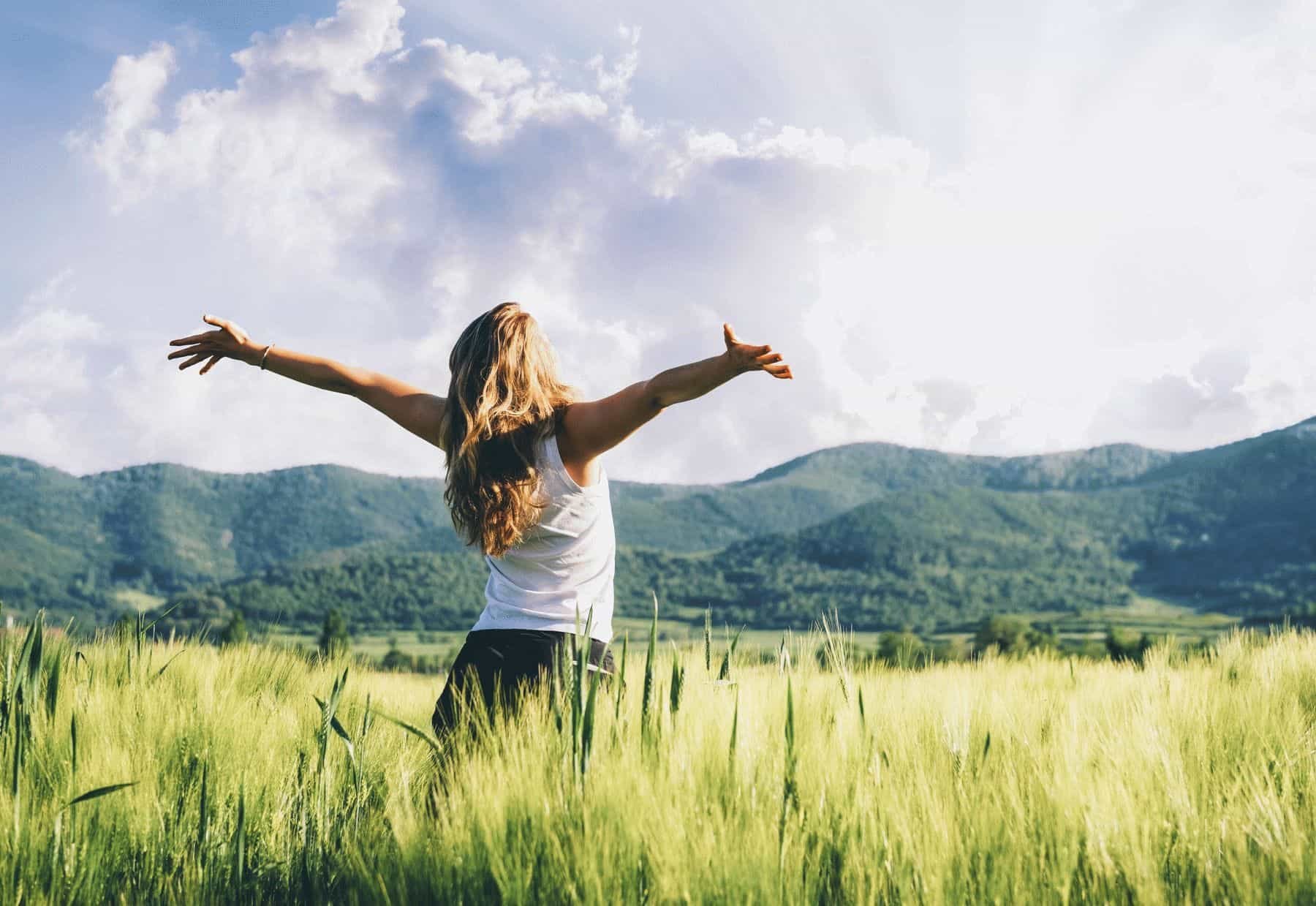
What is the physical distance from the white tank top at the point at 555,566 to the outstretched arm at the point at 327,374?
0.65 meters

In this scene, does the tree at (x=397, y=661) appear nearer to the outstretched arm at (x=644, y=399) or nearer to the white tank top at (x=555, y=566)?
the white tank top at (x=555, y=566)

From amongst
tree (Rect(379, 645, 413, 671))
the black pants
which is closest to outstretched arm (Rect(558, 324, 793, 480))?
the black pants

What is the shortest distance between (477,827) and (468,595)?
190730mm

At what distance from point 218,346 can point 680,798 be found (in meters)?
3.23

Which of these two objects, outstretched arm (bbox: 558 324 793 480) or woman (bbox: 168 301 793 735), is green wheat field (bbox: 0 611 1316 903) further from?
outstretched arm (bbox: 558 324 793 480)

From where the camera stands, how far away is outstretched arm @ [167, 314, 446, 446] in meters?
3.57

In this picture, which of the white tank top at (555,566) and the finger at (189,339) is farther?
the finger at (189,339)

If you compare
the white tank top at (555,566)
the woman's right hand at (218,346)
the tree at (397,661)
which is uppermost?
the woman's right hand at (218,346)

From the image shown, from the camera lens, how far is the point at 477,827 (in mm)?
1881

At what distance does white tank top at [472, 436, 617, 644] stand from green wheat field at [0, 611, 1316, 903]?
0.31m

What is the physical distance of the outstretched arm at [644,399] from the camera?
8.97 feet

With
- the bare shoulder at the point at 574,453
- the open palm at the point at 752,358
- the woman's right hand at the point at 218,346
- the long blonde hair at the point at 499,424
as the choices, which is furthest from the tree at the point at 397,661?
the open palm at the point at 752,358

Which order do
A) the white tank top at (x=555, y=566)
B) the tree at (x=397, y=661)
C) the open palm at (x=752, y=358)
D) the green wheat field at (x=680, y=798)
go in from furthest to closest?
the tree at (x=397, y=661)
the white tank top at (x=555, y=566)
the open palm at (x=752, y=358)
the green wheat field at (x=680, y=798)

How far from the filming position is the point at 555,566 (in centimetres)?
312
